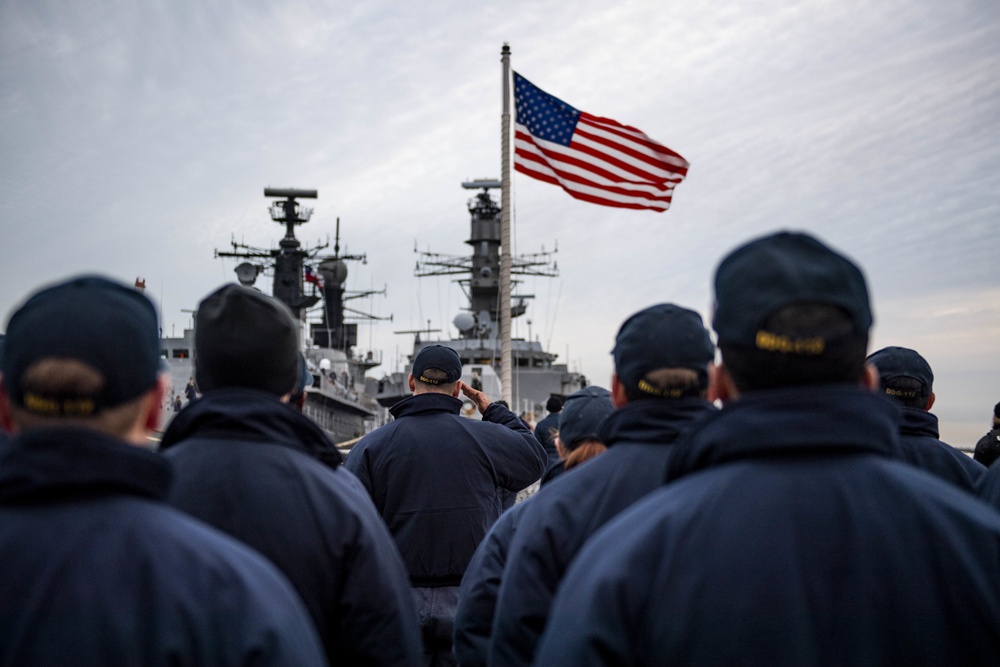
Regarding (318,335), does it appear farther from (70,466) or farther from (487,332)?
(70,466)

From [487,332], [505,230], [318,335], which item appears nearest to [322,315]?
[318,335]

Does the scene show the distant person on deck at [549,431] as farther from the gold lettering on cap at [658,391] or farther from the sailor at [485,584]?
the gold lettering on cap at [658,391]

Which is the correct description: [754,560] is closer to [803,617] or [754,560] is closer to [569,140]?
[803,617]

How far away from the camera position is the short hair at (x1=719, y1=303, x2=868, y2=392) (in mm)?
1788

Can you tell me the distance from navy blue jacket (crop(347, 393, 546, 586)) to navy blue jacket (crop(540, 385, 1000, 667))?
3.05 metres

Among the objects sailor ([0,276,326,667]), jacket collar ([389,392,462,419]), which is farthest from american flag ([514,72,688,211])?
sailor ([0,276,326,667])

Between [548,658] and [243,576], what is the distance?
2.09 ft

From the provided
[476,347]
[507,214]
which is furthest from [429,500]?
[476,347]

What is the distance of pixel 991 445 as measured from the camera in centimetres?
646

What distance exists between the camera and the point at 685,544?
1.67 m

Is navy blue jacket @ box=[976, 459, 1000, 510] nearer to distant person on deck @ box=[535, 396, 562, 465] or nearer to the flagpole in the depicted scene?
distant person on deck @ box=[535, 396, 562, 465]

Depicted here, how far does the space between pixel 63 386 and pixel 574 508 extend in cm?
158

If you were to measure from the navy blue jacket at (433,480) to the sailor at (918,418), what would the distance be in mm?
2210

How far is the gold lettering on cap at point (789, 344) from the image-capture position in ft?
5.84
